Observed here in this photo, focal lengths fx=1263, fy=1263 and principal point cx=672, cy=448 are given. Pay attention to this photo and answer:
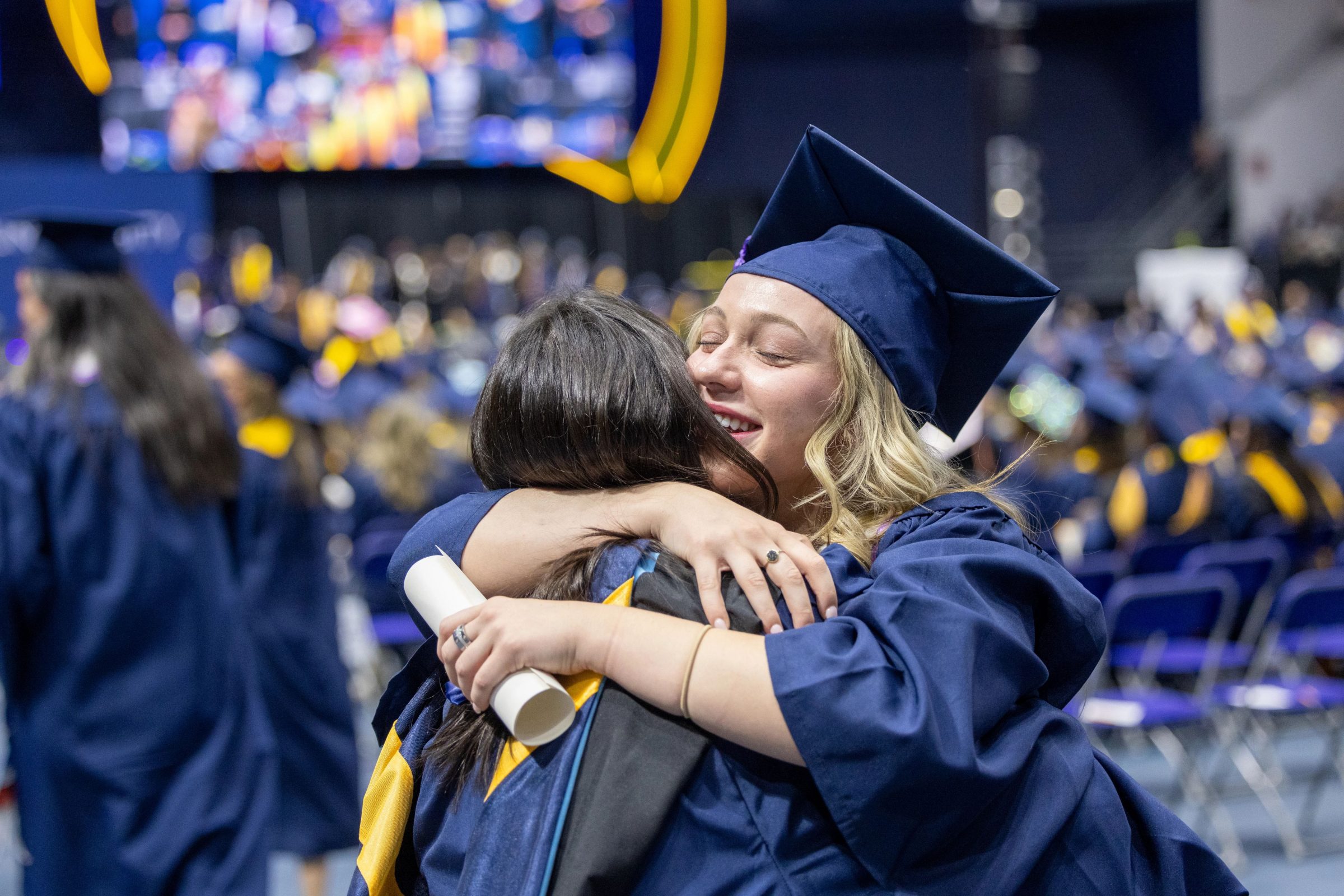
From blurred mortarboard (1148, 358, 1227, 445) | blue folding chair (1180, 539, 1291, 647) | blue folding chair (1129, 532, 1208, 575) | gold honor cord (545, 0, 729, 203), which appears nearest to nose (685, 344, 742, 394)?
blue folding chair (1180, 539, 1291, 647)

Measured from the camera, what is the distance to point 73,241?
2.86 meters

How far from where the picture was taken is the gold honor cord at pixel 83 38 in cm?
1412

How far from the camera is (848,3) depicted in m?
18.8

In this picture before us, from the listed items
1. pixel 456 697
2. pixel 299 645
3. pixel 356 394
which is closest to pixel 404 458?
pixel 299 645

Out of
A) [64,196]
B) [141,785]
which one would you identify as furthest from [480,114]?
[141,785]

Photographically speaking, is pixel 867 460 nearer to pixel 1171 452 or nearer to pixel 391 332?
pixel 1171 452

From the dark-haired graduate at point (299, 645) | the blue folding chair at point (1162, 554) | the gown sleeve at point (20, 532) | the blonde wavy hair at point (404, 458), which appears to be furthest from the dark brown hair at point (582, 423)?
the blonde wavy hair at point (404, 458)

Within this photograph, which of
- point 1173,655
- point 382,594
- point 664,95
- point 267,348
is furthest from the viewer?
point 664,95

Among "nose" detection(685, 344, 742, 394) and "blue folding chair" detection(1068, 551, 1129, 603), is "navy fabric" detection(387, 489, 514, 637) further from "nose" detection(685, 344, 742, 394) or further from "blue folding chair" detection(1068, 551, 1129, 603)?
"blue folding chair" detection(1068, 551, 1129, 603)

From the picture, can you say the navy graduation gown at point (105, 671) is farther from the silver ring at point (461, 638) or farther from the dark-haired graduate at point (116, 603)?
the silver ring at point (461, 638)

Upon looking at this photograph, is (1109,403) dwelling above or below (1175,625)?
above

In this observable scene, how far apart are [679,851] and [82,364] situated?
7.26 ft

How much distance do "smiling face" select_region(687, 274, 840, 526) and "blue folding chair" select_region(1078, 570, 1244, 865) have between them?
3428 millimetres

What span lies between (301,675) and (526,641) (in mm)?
2974
